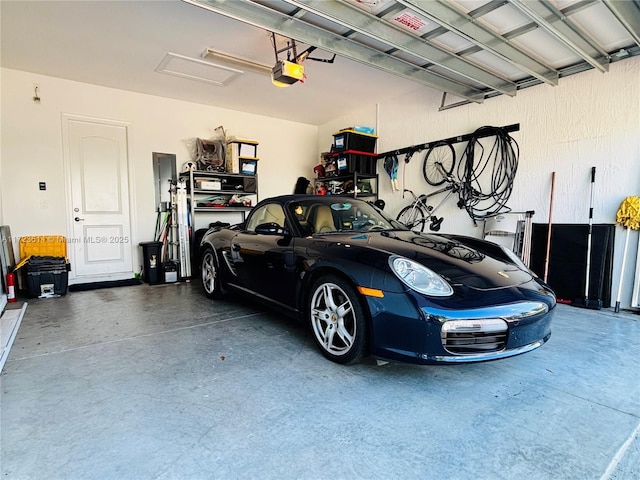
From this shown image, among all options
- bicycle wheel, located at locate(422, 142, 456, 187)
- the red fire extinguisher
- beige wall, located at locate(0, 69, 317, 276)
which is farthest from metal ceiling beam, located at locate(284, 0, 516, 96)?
the red fire extinguisher

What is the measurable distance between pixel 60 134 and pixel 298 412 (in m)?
5.21

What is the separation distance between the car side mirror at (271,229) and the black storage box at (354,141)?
3407 millimetres

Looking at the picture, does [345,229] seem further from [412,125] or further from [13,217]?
[13,217]

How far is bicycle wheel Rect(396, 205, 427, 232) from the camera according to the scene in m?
5.35

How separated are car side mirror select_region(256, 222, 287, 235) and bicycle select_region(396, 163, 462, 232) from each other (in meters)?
2.65

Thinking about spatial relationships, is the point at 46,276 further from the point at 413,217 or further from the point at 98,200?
the point at 413,217

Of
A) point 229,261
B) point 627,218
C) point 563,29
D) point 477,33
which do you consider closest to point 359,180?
point 477,33

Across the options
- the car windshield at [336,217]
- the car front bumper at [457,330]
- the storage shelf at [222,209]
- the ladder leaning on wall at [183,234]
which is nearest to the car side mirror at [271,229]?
the car windshield at [336,217]

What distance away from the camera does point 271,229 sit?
2.74m

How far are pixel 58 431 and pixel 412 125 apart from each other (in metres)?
5.46

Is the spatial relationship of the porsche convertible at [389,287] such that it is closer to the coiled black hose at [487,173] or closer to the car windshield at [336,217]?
the car windshield at [336,217]

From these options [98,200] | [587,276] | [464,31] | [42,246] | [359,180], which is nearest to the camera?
[464,31]

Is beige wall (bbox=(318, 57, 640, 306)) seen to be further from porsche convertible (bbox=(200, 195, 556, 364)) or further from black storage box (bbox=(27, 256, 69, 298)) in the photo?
black storage box (bbox=(27, 256, 69, 298))

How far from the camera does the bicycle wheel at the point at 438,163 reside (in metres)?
5.01
